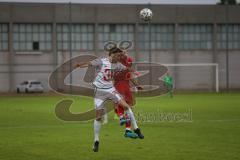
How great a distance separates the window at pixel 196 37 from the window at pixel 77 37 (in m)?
10.5

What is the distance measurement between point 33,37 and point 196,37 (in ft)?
61.1

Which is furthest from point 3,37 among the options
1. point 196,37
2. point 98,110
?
point 98,110

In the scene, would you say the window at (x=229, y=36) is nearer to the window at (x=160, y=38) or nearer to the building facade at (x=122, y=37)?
the building facade at (x=122, y=37)

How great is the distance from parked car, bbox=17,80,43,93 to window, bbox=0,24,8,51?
4.50m

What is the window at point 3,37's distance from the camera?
217 feet

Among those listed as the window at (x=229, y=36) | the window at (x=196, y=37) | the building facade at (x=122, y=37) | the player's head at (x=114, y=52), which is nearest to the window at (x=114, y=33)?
the building facade at (x=122, y=37)

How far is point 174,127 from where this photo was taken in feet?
64.5

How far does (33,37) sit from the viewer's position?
6800 centimetres

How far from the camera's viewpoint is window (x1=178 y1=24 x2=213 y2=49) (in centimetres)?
7106

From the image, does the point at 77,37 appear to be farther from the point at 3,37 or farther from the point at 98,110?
the point at 98,110

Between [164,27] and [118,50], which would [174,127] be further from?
[164,27]

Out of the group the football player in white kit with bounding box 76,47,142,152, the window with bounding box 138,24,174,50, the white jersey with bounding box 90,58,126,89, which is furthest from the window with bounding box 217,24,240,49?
the white jersey with bounding box 90,58,126,89

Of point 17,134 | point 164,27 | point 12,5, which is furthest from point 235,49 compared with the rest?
point 17,134

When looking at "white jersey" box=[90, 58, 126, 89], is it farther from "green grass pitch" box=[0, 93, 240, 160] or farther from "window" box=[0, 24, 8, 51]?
"window" box=[0, 24, 8, 51]
